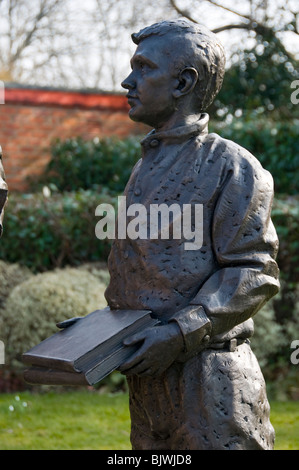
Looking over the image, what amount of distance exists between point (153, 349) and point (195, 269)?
31 centimetres

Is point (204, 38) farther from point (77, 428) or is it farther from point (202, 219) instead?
point (77, 428)

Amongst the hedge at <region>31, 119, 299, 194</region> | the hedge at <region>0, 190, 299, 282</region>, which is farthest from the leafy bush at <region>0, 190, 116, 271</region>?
A: the hedge at <region>31, 119, 299, 194</region>

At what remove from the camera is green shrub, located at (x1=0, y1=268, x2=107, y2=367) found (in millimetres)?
6785

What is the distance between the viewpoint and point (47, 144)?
32.2 ft

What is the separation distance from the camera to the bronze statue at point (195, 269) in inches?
92.7

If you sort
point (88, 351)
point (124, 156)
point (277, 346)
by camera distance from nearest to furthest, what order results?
1. point (88, 351)
2. point (277, 346)
3. point (124, 156)

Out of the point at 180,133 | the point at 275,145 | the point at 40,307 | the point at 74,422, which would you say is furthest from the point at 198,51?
the point at 275,145

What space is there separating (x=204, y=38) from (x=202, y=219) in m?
0.60

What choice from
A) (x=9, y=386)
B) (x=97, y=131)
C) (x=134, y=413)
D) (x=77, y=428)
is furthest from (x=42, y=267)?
(x=134, y=413)

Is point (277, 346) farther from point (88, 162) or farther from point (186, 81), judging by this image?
point (186, 81)

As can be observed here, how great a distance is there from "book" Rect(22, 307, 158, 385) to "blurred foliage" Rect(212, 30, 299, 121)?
27.0ft

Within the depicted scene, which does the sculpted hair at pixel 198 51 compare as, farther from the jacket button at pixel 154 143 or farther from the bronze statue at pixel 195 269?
the jacket button at pixel 154 143

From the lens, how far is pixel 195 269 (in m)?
2.41

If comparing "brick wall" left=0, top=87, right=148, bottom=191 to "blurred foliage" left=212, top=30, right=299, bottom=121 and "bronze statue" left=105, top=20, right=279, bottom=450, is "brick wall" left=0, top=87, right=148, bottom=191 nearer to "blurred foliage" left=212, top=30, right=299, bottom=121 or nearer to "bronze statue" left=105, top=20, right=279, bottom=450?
"blurred foliage" left=212, top=30, right=299, bottom=121
